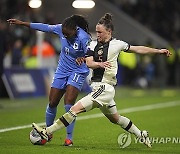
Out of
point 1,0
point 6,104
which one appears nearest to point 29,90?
point 6,104

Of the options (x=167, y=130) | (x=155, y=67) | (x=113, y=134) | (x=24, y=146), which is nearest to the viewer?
(x=24, y=146)

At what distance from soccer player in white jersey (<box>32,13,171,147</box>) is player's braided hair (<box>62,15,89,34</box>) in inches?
18.2

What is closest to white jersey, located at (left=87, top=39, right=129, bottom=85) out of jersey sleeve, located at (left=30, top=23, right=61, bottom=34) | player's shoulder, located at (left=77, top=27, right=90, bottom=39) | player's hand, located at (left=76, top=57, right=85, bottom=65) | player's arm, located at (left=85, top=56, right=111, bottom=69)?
player's arm, located at (left=85, top=56, right=111, bottom=69)

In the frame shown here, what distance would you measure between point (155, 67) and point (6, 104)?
581 inches

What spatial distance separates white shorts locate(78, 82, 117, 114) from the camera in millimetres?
10070

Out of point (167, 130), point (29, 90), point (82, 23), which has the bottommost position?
point (29, 90)

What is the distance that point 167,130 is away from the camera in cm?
1336

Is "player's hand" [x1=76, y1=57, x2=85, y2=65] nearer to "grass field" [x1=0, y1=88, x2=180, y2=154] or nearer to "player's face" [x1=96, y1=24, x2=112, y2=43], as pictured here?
"player's face" [x1=96, y1=24, x2=112, y2=43]

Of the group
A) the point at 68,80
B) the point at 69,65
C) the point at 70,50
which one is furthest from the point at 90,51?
the point at 68,80

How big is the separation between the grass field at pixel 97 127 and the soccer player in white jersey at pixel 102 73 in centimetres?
50

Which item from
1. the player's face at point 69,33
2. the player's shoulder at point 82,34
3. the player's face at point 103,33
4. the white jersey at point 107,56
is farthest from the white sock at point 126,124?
the player's face at point 69,33

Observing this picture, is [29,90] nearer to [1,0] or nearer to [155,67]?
[1,0]

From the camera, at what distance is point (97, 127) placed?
13.8 metres

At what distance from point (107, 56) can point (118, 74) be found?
1921 centimetres
